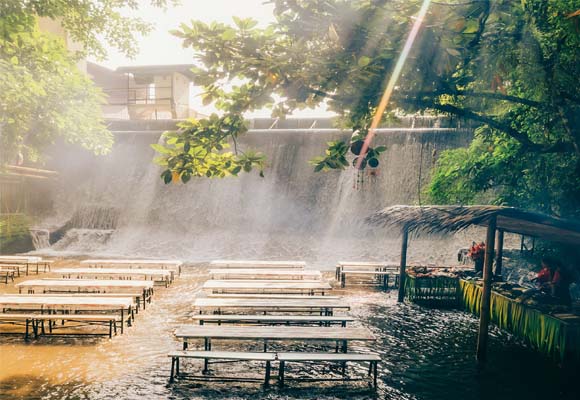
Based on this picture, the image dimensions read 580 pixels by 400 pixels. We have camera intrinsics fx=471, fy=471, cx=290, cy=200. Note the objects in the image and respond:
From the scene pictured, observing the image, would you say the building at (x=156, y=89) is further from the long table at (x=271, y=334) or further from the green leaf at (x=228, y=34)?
the green leaf at (x=228, y=34)

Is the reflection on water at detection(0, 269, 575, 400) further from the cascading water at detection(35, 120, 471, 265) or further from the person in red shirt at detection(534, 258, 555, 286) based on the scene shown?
the cascading water at detection(35, 120, 471, 265)

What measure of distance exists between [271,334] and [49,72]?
→ 454 inches

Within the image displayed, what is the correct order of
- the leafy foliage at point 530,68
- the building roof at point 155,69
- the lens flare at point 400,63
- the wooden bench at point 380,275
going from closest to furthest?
the lens flare at point 400,63, the leafy foliage at point 530,68, the wooden bench at point 380,275, the building roof at point 155,69

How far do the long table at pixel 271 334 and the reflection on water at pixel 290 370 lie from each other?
20.2 inches

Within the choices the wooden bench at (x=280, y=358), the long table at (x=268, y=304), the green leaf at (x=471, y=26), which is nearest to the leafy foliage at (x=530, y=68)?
the green leaf at (x=471, y=26)

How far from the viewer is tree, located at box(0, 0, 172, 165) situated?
1201cm

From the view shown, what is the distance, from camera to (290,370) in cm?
759

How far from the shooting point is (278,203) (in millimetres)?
26266

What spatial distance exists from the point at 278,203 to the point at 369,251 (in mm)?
6069

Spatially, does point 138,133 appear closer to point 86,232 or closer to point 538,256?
point 86,232

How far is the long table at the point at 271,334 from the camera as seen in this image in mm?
7559

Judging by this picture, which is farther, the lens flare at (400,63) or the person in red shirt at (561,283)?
the person in red shirt at (561,283)

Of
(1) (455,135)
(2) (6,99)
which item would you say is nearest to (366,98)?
(2) (6,99)

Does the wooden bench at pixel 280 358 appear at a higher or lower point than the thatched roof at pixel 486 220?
lower
